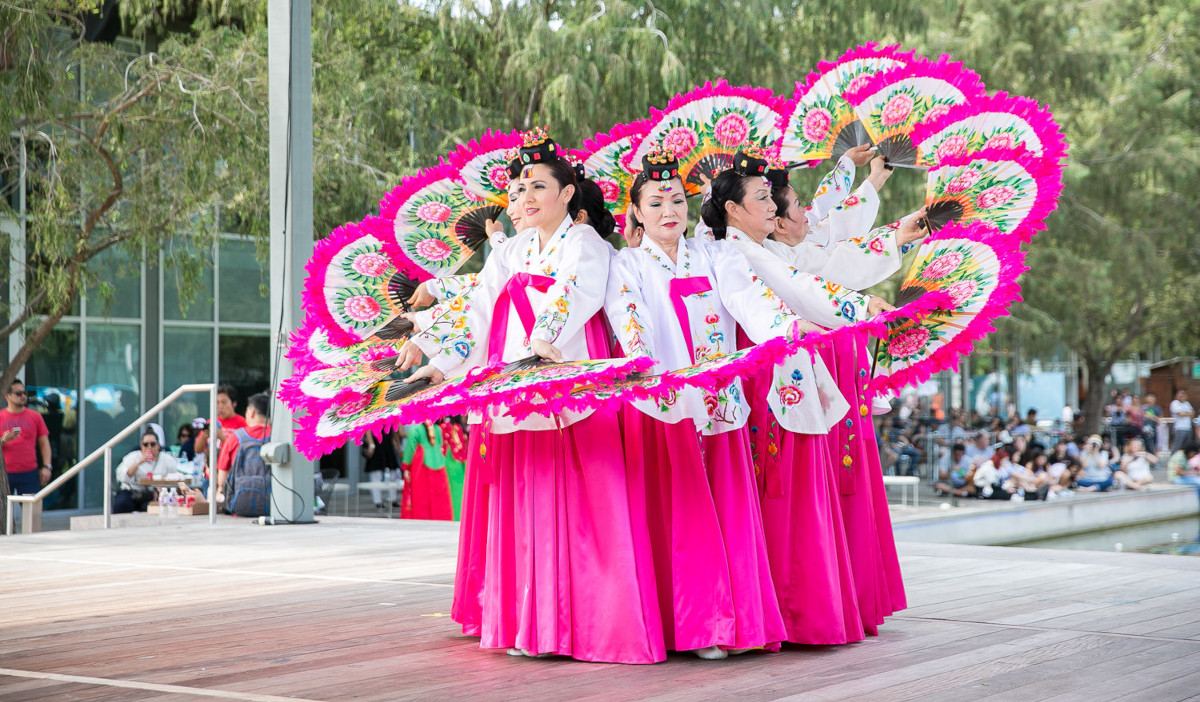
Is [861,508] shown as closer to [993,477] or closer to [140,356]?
[993,477]

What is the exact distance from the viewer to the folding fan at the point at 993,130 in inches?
164

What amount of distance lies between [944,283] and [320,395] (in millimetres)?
1976

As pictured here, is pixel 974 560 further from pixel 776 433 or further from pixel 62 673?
pixel 62 673

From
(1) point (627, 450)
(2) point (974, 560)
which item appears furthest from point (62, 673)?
(2) point (974, 560)

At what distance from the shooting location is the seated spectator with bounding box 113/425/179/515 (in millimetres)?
10430

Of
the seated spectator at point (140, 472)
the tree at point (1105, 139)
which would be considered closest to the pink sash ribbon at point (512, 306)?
the seated spectator at point (140, 472)

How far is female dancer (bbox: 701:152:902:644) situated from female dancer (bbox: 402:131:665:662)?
18.7 inches

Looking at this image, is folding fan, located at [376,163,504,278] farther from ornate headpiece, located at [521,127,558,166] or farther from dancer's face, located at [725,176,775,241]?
dancer's face, located at [725,176,775,241]

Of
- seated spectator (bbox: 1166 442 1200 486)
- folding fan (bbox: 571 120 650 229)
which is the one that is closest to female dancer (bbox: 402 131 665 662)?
folding fan (bbox: 571 120 650 229)

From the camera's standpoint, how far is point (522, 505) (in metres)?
3.78

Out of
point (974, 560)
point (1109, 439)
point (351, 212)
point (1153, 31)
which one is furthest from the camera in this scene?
point (1109, 439)

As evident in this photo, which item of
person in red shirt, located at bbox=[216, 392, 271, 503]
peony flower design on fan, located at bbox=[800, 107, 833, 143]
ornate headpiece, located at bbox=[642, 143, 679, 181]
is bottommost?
person in red shirt, located at bbox=[216, 392, 271, 503]

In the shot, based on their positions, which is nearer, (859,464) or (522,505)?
(522,505)

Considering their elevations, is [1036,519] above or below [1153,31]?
below
